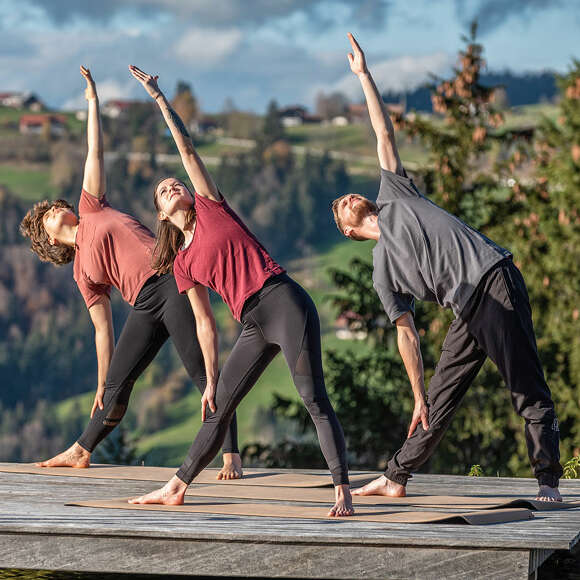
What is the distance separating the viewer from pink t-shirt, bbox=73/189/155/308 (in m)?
5.77

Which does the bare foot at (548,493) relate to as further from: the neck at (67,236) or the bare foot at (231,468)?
the neck at (67,236)

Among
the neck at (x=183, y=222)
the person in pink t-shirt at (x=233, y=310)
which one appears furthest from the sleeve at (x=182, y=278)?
the neck at (x=183, y=222)

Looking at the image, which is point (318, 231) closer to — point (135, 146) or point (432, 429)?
point (135, 146)

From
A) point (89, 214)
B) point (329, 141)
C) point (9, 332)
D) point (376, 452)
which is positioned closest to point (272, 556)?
point (89, 214)

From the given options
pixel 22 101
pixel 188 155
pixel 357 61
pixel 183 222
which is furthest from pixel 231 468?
pixel 22 101

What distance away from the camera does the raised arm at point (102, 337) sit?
5.89 meters

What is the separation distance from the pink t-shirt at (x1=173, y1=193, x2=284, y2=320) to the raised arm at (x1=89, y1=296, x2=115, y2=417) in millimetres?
1356

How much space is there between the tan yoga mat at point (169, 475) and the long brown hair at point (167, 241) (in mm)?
1357

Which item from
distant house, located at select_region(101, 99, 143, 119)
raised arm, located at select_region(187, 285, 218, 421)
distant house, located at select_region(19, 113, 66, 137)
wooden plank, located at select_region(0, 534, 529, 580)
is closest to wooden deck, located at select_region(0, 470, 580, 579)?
wooden plank, located at select_region(0, 534, 529, 580)

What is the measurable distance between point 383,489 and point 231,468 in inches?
40.3

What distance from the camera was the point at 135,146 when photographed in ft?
256

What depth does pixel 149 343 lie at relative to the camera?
5.92 meters

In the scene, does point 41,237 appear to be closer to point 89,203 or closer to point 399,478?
point 89,203

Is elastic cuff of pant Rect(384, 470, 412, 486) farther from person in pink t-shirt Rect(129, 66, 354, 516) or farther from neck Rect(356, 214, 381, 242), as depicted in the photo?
neck Rect(356, 214, 381, 242)
